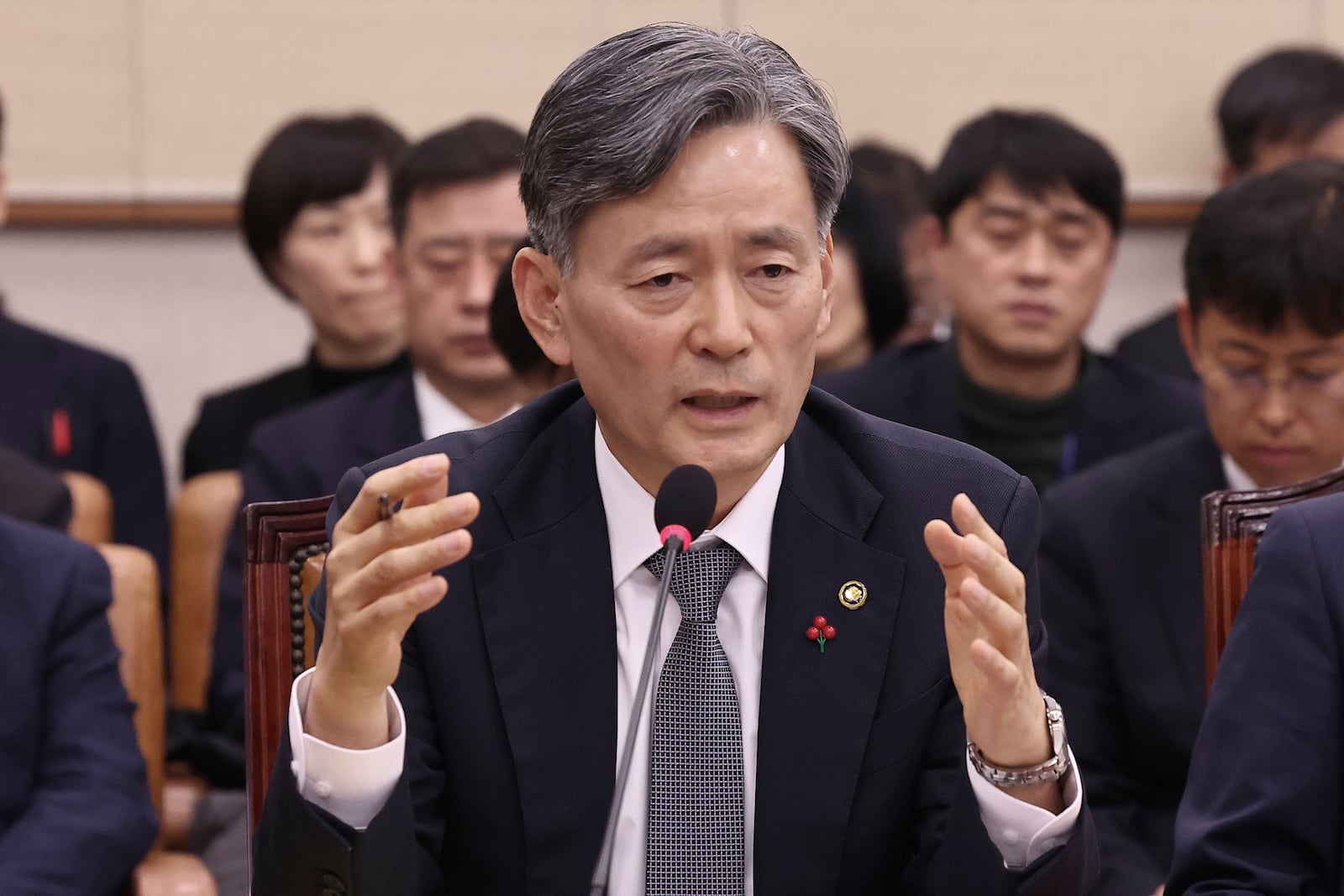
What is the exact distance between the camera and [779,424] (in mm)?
1624

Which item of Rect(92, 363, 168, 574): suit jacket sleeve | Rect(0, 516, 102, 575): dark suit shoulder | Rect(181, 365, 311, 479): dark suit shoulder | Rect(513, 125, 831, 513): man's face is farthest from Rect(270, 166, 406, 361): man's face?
Rect(513, 125, 831, 513): man's face

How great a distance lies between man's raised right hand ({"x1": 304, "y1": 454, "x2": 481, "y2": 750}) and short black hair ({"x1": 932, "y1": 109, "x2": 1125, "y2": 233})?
2.18 meters

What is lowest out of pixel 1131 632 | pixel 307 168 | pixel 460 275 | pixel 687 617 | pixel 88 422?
pixel 88 422

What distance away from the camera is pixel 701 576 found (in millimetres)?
1690

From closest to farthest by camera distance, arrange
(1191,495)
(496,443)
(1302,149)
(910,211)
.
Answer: (496,443) → (1191,495) → (1302,149) → (910,211)

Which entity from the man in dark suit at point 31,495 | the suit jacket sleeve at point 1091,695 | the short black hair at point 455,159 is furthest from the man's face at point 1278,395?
the man in dark suit at point 31,495

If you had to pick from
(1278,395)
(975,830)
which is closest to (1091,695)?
(1278,395)

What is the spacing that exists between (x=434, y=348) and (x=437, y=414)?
4.8 inches

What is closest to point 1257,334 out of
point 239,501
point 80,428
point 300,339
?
point 239,501

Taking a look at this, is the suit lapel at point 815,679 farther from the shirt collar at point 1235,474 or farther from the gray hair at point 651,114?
the shirt collar at point 1235,474

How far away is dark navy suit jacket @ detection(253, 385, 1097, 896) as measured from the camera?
1616 millimetres

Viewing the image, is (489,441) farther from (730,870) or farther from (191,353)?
(191,353)

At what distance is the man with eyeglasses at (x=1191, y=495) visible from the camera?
7.59 feet

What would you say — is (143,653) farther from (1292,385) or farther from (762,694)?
(1292,385)
